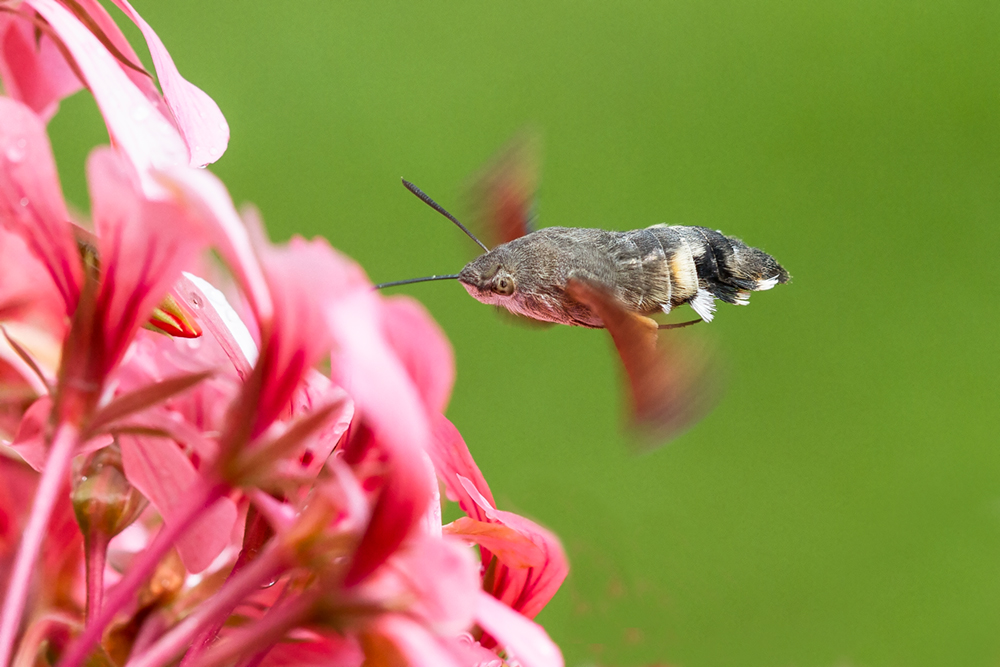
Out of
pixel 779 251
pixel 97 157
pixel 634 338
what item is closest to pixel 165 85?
pixel 97 157

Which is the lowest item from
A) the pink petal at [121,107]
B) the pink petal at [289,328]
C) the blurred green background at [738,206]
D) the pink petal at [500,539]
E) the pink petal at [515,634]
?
the blurred green background at [738,206]

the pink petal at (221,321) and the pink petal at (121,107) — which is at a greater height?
the pink petal at (121,107)

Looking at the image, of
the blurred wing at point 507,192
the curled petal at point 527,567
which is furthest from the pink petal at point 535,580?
the blurred wing at point 507,192

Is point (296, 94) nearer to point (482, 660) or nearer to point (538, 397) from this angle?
point (538, 397)

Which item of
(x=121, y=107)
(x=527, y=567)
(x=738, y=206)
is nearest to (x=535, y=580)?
(x=527, y=567)

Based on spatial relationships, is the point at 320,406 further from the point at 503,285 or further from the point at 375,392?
the point at 503,285

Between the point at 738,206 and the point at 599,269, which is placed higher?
the point at 599,269

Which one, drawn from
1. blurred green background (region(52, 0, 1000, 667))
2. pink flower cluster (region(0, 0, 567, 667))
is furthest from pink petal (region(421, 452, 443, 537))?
blurred green background (region(52, 0, 1000, 667))

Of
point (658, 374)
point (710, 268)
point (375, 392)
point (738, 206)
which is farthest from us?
point (738, 206)

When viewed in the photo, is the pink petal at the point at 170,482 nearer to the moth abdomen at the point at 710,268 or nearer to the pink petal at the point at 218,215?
the pink petal at the point at 218,215
